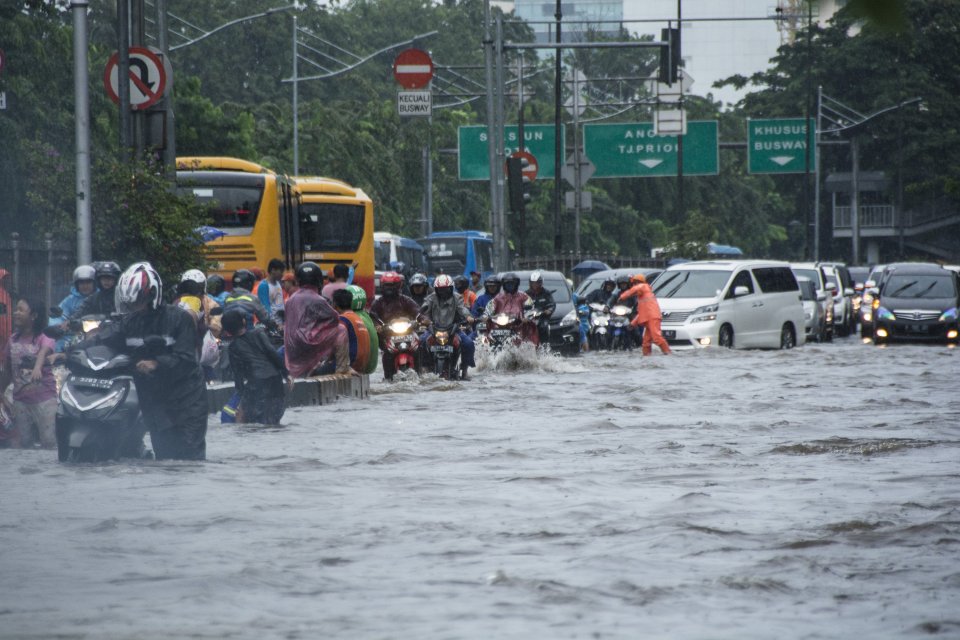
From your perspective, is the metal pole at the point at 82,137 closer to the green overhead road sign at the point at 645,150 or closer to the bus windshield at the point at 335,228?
the bus windshield at the point at 335,228

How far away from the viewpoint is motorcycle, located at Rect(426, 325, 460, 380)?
2191 cm

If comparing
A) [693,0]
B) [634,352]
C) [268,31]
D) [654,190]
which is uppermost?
[693,0]

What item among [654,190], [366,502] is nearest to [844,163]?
[654,190]

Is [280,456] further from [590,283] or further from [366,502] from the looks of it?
[590,283]

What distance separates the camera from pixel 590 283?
3509cm

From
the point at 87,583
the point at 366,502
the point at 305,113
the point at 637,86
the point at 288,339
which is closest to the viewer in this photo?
the point at 87,583

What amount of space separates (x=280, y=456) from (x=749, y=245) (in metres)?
68.2

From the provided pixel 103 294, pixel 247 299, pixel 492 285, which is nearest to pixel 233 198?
pixel 492 285

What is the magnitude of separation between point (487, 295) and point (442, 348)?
371cm

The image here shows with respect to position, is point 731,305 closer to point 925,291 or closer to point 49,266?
point 925,291

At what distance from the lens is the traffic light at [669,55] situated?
29141 millimetres

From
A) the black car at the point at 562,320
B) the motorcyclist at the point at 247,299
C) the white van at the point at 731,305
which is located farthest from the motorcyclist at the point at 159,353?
the white van at the point at 731,305

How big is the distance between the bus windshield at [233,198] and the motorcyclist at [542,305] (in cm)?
761

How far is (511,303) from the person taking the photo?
2484cm
